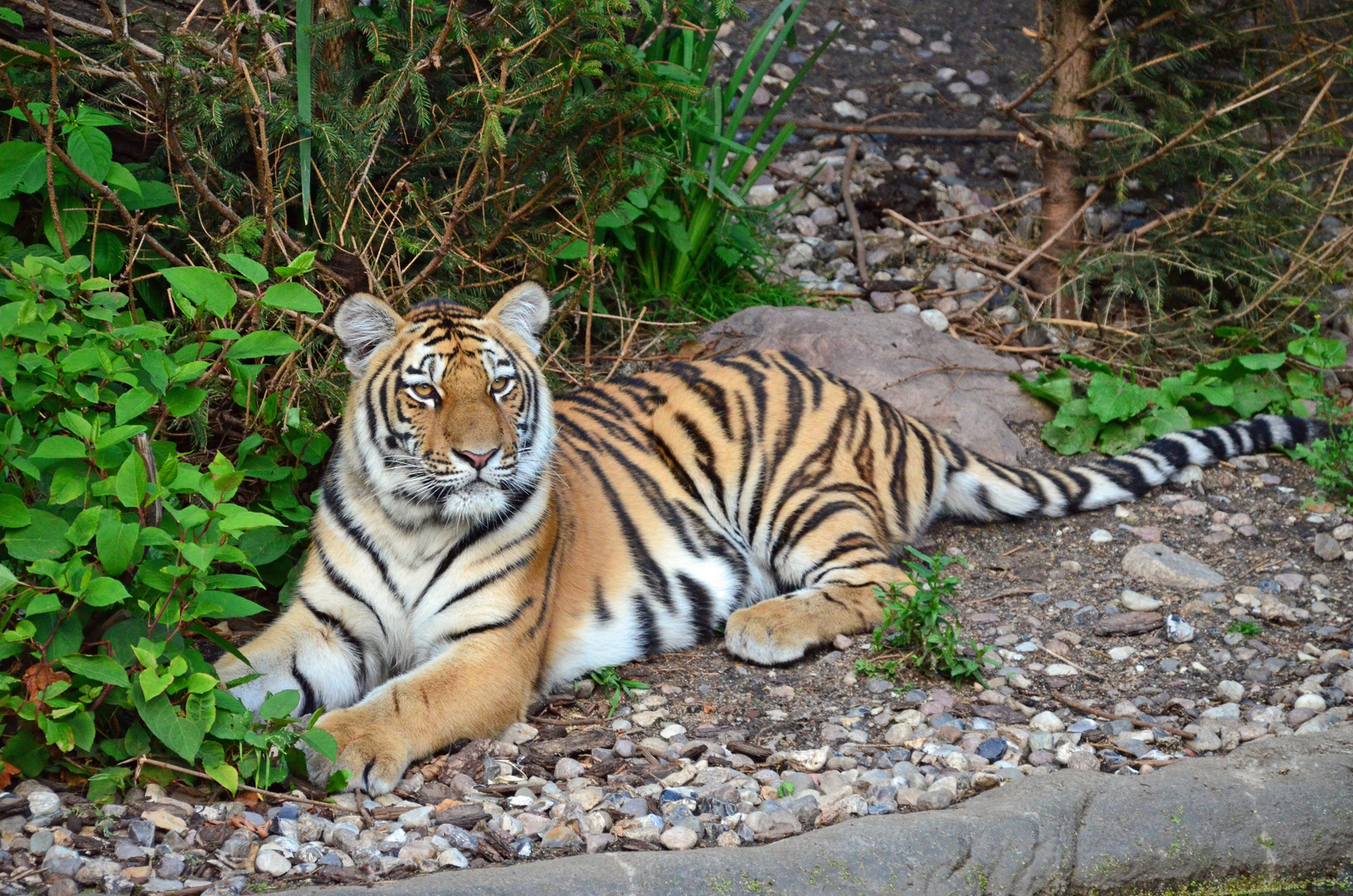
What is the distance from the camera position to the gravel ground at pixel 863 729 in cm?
281

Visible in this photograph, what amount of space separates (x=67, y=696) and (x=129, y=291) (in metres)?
1.74

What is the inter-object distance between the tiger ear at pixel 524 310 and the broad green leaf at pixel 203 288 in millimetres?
971

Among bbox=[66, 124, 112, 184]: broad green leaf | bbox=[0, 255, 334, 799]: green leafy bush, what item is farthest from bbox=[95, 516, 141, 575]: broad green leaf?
bbox=[66, 124, 112, 184]: broad green leaf

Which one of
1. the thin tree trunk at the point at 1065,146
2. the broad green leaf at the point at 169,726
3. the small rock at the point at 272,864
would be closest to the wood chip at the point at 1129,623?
the thin tree trunk at the point at 1065,146

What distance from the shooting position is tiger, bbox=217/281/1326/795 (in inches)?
143

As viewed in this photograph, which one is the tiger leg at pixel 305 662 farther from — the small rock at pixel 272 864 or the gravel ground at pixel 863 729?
the small rock at pixel 272 864

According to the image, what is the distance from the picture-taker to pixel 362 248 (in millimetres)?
4742

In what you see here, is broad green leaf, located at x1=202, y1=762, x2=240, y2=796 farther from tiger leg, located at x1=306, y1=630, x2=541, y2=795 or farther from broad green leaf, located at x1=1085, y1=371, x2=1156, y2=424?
broad green leaf, located at x1=1085, y1=371, x2=1156, y2=424

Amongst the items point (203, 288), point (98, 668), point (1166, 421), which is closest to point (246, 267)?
point (203, 288)

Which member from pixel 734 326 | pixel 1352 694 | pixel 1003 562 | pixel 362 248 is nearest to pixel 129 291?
pixel 362 248

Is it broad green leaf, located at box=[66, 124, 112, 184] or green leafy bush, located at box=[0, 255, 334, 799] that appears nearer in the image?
green leafy bush, located at box=[0, 255, 334, 799]

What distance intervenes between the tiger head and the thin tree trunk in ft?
12.0

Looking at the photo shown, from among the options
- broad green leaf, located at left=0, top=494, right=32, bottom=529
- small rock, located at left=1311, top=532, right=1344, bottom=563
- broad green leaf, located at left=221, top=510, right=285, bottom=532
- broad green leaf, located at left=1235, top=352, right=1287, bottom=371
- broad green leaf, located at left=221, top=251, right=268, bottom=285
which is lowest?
small rock, located at left=1311, top=532, right=1344, bottom=563

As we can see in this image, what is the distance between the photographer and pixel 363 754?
321 centimetres
